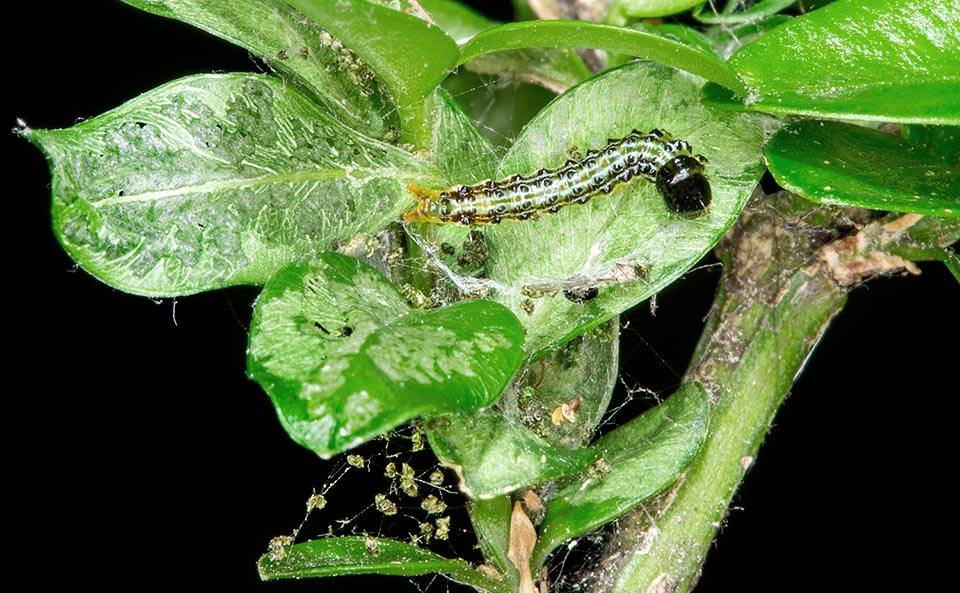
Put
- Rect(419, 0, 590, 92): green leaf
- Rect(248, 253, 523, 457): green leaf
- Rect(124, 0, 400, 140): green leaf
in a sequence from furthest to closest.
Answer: Rect(419, 0, 590, 92): green leaf < Rect(124, 0, 400, 140): green leaf < Rect(248, 253, 523, 457): green leaf

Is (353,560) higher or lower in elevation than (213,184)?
lower

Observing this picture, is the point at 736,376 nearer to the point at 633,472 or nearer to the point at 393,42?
the point at 633,472

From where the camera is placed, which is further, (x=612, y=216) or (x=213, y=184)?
(x=612, y=216)

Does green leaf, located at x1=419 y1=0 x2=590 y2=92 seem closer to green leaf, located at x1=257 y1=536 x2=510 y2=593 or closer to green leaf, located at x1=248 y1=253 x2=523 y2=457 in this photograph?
Result: green leaf, located at x1=248 y1=253 x2=523 y2=457

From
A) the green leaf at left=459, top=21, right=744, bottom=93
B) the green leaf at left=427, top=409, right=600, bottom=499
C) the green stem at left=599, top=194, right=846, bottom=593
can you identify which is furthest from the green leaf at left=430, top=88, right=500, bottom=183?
the green stem at left=599, top=194, right=846, bottom=593

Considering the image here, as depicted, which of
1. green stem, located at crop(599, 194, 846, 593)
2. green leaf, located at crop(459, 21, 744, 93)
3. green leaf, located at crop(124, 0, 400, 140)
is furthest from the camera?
green stem, located at crop(599, 194, 846, 593)

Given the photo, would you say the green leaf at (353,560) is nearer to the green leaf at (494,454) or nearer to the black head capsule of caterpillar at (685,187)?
the green leaf at (494,454)

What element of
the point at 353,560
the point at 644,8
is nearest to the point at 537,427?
the point at 353,560
